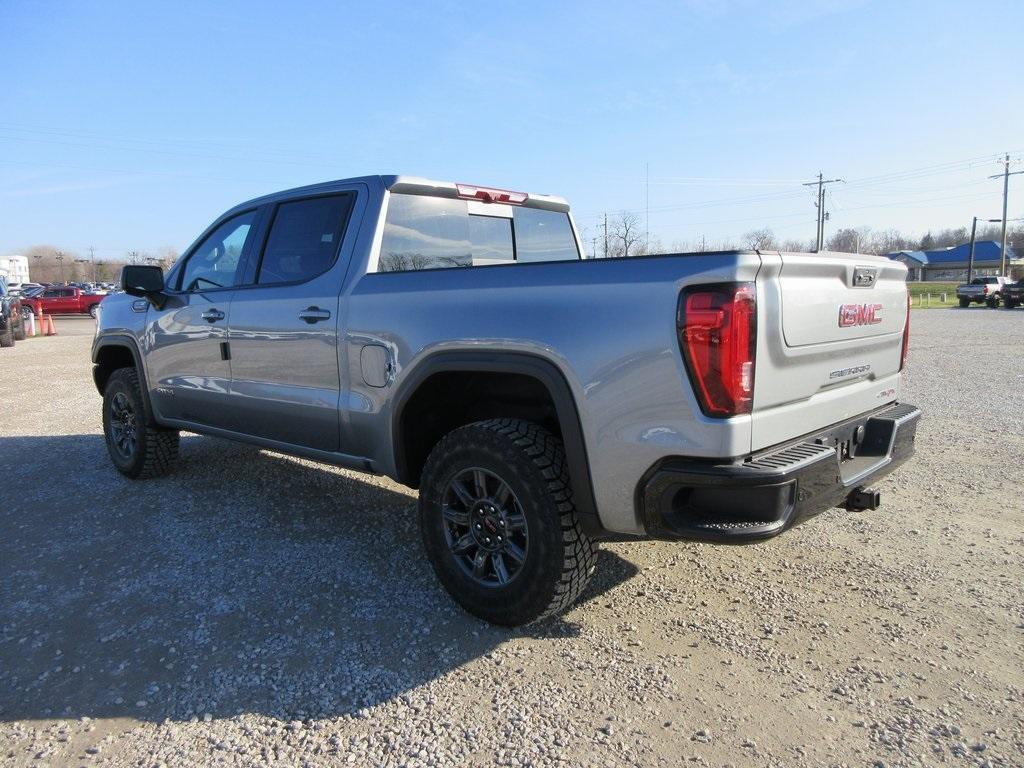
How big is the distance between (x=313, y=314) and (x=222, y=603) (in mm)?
1532

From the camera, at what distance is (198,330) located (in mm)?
4742

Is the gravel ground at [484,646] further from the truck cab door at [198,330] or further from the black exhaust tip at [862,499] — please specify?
the truck cab door at [198,330]

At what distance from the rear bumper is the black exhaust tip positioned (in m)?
0.26

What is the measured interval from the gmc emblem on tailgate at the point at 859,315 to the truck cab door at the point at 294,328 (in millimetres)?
2404

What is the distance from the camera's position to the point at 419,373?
10.9 ft

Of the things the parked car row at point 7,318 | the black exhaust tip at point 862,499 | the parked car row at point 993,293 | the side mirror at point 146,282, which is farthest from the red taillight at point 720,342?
the parked car row at point 993,293

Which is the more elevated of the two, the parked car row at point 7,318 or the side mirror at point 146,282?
the side mirror at point 146,282

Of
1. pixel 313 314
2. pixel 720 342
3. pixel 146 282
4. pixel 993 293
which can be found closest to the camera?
pixel 720 342

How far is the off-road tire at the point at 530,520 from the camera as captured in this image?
9.44ft

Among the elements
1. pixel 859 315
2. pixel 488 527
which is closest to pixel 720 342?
pixel 859 315

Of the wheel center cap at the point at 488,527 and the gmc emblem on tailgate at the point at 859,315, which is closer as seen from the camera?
the gmc emblem on tailgate at the point at 859,315

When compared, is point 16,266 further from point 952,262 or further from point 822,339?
point 952,262

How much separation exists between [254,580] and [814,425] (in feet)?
9.25

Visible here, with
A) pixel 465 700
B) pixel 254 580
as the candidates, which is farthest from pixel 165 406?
pixel 465 700
